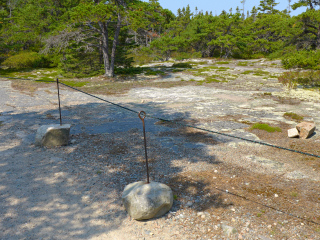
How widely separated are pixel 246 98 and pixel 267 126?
18.6ft

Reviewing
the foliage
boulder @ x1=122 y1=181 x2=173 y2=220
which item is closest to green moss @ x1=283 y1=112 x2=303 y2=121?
the foliage

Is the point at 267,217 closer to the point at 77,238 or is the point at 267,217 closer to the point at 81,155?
the point at 77,238

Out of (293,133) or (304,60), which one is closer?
(293,133)

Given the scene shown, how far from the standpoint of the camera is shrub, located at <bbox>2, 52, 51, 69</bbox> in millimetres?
23828

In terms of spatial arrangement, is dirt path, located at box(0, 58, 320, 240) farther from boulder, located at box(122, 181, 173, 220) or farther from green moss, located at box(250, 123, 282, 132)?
green moss, located at box(250, 123, 282, 132)

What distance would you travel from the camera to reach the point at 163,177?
5.64m

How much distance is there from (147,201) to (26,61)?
25.9m

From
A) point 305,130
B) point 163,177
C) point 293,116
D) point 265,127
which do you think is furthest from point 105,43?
point 163,177

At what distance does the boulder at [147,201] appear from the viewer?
4.12m

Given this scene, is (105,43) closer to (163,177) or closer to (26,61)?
(26,61)

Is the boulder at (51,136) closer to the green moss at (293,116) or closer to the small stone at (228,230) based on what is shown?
the small stone at (228,230)

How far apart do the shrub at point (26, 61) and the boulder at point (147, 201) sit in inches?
969

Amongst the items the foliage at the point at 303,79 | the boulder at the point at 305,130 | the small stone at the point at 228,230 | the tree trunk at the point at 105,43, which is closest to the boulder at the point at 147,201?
the small stone at the point at 228,230

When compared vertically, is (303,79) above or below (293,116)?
above
